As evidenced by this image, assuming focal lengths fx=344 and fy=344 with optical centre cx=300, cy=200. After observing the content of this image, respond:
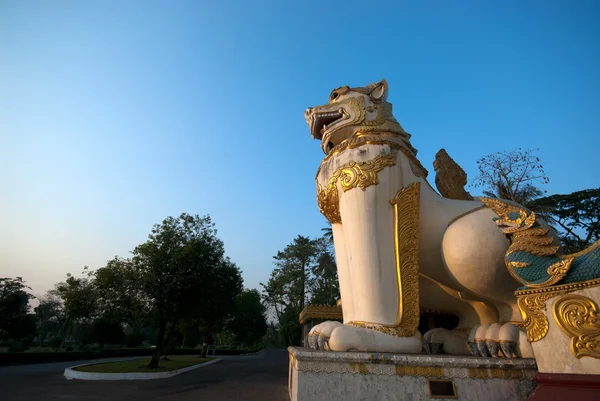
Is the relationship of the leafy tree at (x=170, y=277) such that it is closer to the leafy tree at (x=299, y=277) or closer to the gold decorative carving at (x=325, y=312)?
the gold decorative carving at (x=325, y=312)

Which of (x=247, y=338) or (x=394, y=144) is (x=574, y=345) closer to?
(x=394, y=144)

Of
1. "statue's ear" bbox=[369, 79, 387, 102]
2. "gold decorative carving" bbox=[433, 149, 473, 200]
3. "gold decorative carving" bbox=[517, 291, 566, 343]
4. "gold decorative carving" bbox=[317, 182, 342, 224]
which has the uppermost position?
"statue's ear" bbox=[369, 79, 387, 102]

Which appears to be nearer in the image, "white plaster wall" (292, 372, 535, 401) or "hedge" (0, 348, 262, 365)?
"white plaster wall" (292, 372, 535, 401)

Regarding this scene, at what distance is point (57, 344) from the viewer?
1238 inches

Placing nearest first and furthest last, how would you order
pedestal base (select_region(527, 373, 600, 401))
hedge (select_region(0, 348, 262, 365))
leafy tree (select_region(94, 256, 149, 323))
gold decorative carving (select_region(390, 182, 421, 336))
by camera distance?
pedestal base (select_region(527, 373, 600, 401))
gold decorative carving (select_region(390, 182, 421, 336))
leafy tree (select_region(94, 256, 149, 323))
hedge (select_region(0, 348, 262, 365))

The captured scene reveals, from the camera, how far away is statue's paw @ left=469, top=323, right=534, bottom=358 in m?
3.59

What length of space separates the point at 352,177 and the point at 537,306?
236 cm

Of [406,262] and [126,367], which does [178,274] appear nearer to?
[126,367]

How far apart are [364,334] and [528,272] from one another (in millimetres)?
1723

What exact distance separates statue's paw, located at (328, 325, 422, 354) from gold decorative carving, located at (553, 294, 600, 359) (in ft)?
4.61


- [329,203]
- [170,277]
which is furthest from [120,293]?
[329,203]

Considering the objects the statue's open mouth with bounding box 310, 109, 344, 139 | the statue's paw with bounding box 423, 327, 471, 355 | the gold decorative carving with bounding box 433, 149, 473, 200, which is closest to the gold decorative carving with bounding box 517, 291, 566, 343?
the statue's paw with bounding box 423, 327, 471, 355

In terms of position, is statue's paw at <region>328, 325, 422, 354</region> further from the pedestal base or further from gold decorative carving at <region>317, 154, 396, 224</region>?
gold decorative carving at <region>317, 154, 396, 224</region>

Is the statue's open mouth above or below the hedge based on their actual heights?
above
